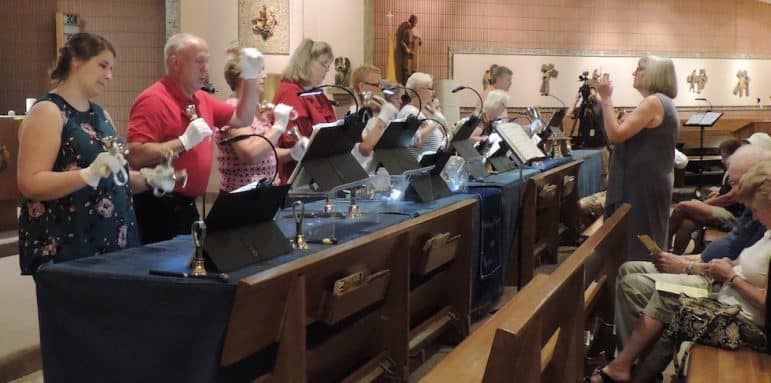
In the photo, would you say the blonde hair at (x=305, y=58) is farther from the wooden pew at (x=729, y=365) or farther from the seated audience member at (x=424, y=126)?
the wooden pew at (x=729, y=365)

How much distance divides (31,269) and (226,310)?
0.78m

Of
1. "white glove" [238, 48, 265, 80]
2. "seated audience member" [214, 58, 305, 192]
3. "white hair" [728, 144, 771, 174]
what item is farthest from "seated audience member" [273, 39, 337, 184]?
"white hair" [728, 144, 771, 174]

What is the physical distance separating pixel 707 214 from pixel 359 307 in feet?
11.4

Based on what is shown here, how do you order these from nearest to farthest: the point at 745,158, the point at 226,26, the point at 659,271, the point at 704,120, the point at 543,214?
the point at 659,271, the point at 745,158, the point at 543,214, the point at 226,26, the point at 704,120

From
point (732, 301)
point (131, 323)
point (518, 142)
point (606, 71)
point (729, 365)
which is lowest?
point (729, 365)

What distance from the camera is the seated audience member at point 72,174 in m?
2.21

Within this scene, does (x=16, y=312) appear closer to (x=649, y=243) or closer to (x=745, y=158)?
(x=649, y=243)

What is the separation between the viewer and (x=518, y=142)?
4.40 m

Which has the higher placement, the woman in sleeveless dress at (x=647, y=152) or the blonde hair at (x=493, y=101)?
the blonde hair at (x=493, y=101)

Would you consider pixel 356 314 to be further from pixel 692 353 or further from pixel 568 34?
pixel 568 34

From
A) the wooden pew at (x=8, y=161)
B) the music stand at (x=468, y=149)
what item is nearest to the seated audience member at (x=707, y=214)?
the music stand at (x=468, y=149)

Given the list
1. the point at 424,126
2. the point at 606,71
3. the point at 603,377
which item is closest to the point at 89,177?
the point at 603,377

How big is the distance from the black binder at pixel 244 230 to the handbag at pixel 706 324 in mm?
1425

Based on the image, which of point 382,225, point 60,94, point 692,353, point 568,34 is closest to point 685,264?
point 692,353
